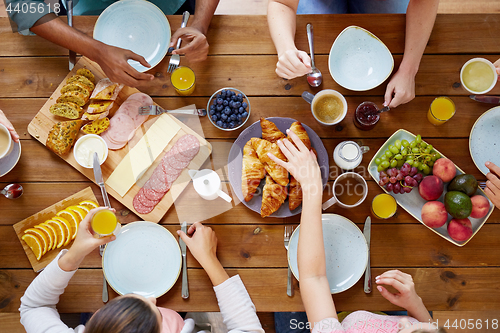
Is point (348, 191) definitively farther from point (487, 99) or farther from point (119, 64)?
point (119, 64)

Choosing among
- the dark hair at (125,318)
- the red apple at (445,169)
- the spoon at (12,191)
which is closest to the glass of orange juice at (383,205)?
the red apple at (445,169)

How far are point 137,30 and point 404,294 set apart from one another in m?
1.62

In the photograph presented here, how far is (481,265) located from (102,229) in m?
1.58

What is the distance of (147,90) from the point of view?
4.70 feet

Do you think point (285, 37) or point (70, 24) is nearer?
point (285, 37)

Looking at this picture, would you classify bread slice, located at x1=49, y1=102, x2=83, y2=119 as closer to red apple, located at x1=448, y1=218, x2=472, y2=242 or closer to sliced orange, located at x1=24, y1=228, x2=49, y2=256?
sliced orange, located at x1=24, y1=228, x2=49, y2=256

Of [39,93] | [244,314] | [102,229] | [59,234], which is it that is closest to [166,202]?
[102,229]

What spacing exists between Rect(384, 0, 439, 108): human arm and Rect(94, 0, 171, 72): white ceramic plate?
1034 millimetres

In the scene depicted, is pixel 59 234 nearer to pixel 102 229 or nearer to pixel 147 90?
pixel 102 229

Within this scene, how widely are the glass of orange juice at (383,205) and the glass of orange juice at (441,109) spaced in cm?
40

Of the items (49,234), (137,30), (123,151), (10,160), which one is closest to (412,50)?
(137,30)

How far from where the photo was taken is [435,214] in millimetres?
1234

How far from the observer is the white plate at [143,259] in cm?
131

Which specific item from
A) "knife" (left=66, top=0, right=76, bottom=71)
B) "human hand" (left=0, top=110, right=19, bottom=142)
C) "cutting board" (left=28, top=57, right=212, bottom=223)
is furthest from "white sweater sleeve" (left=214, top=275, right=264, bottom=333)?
"knife" (left=66, top=0, right=76, bottom=71)
